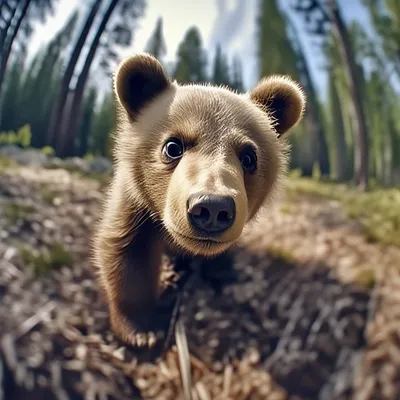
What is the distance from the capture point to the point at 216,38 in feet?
3.84

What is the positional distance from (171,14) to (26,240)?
652 millimetres

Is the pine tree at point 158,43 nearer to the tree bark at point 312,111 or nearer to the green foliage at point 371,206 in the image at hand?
the tree bark at point 312,111

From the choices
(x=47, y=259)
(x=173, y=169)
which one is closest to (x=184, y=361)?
(x=47, y=259)

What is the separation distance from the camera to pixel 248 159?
2.40ft

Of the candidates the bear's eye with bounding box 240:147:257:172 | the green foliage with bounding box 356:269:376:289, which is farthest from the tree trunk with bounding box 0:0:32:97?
the green foliage with bounding box 356:269:376:289

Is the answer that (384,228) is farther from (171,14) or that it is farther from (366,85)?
(171,14)

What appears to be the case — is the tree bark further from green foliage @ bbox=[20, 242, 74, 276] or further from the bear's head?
green foliage @ bbox=[20, 242, 74, 276]

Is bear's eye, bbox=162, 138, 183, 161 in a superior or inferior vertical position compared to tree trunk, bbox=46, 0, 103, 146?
inferior

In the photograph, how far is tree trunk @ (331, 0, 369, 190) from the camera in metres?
1.33

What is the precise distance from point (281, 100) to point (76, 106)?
0.52 meters

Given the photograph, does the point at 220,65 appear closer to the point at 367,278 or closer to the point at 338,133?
the point at 338,133

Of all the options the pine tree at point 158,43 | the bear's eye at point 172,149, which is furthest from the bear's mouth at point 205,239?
the pine tree at point 158,43

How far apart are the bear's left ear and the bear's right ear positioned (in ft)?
0.54

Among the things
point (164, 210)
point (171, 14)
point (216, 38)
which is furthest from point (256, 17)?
point (164, 210)
